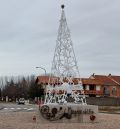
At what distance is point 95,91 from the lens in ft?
408

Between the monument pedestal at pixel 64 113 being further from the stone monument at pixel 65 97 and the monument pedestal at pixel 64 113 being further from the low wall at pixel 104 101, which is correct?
the low wall at pixel 104 101

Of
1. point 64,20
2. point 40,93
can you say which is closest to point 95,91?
point 40,93

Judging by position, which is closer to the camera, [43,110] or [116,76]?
[43,110]

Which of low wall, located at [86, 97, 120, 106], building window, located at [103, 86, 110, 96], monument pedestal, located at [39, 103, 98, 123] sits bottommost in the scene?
monument pedestal, located at [39, 103, 98, 123]

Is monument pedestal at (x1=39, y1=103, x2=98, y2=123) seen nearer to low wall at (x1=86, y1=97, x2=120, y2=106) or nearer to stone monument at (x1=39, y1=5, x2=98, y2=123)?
stone monument at (x1=39, y1=5, x2=98, y2=123)

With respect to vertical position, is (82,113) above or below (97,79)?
below

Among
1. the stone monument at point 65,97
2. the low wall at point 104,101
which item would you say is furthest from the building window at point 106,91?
the stone monument at point 65,97

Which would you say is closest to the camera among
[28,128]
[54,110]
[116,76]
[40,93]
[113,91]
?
[28,128]

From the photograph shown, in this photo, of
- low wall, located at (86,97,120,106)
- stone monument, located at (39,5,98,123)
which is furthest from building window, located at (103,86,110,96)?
stone monument, located at (39,5,98,123)

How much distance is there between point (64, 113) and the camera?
27.3m

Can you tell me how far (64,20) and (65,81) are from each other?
157 inches

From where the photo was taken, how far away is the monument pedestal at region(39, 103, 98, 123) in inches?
1073

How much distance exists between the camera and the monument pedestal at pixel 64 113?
27250 mm

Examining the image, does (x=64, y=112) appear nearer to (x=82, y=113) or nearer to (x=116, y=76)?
(x=82, y=113)
